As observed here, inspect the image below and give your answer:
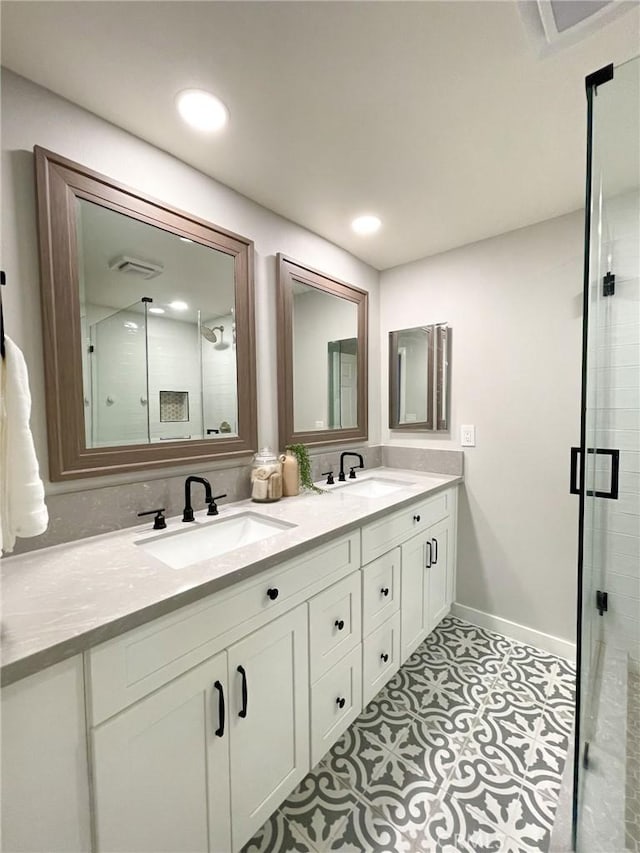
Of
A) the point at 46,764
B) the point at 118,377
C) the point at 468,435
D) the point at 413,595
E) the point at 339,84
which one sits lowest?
the point at 413,595

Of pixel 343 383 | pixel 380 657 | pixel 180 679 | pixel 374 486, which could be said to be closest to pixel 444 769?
pixel 380 657

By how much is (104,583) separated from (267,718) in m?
0.62

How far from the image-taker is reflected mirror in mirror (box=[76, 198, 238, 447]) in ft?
3.79

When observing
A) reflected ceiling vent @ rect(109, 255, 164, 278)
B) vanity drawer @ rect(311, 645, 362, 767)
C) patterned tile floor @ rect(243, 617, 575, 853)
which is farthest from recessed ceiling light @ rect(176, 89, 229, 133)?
patterned tile floor @ rect(243, 617, 575, 853)

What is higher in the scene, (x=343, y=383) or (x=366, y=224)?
(x=366, y=224)

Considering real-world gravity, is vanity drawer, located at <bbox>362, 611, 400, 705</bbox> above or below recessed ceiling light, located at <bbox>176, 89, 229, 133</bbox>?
below

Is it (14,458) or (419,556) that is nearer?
(14,458)

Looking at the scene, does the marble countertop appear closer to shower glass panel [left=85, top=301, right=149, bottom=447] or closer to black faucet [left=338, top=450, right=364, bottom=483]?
shower glass panel [left=85, top=301, right=149, bottom=447]

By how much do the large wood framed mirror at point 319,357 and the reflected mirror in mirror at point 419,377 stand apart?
0.24 meters

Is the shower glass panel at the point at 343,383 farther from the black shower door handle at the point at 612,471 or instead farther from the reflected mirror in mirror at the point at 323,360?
the black shower door handle at the point at 612,471

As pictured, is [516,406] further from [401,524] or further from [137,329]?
[137,329]

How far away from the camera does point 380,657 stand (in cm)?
149

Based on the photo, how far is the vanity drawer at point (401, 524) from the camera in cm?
140

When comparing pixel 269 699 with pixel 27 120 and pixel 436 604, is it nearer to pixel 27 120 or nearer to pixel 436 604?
pixel 436 604
